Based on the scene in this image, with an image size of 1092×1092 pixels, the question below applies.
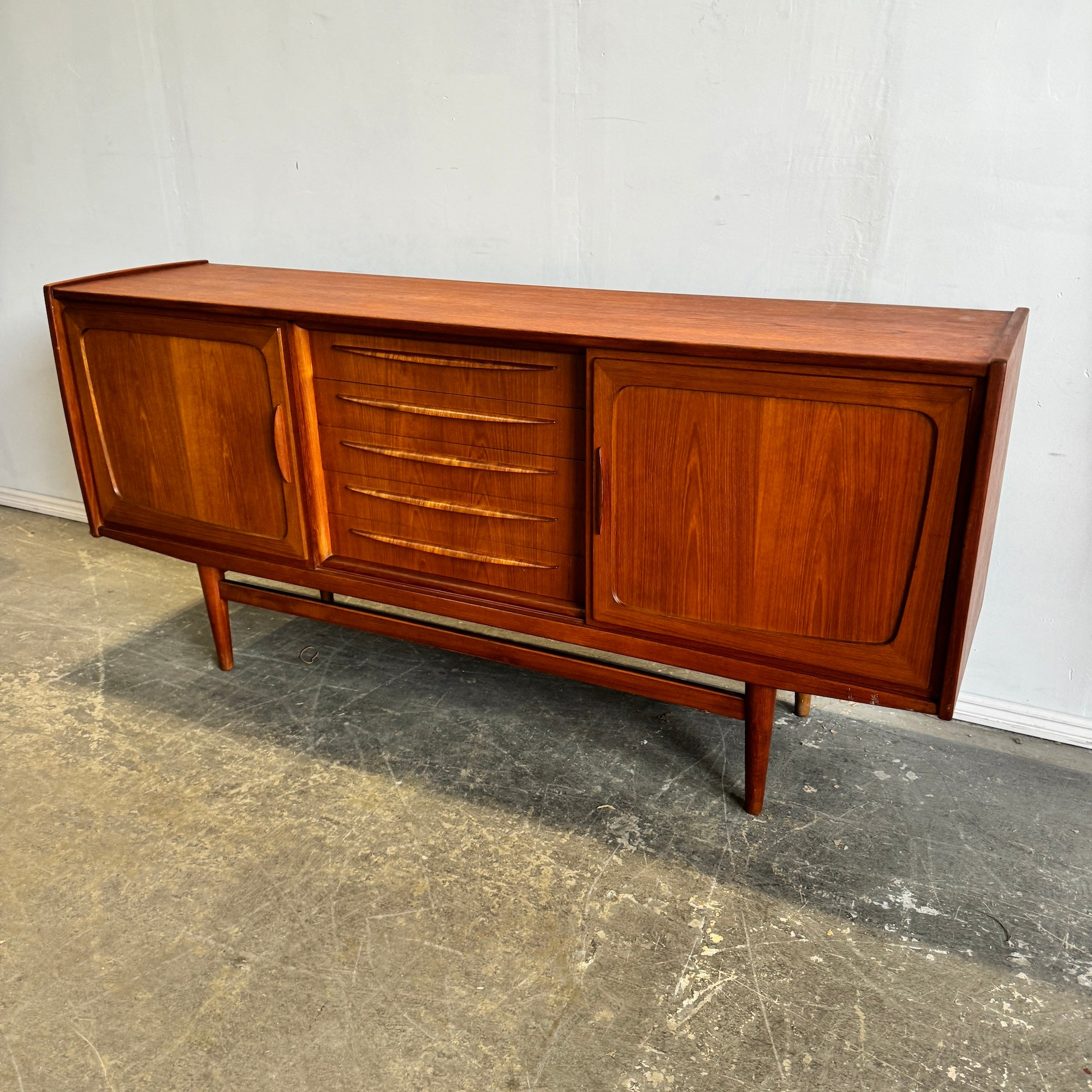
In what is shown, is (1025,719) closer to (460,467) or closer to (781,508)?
(781,508)

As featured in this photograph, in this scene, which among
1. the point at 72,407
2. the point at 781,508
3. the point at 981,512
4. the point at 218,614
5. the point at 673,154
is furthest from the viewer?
the point at 218,614

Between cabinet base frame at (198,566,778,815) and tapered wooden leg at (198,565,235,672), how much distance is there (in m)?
0.04

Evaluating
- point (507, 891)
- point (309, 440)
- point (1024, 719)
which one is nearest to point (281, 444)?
point (309, 440)

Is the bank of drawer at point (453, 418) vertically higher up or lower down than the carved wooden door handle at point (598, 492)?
higher up

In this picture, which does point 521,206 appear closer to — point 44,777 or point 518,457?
point 518,457

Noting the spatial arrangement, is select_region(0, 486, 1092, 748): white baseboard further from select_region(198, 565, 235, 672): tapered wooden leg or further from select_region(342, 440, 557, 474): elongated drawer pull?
select_region(198, 565, 235, 672): tapered wooden leg

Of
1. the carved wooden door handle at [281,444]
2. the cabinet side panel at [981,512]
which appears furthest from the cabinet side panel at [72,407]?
the cabinet side panel at [981,512]

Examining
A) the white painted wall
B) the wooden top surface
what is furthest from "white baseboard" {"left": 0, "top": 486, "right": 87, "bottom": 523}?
the wooden top surface

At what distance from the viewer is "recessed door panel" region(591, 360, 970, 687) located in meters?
1.47

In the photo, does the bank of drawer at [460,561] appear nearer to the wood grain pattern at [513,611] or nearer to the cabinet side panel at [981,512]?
the wood grain pattern at [513,611]

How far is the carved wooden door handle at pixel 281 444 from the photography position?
1979 millimetres

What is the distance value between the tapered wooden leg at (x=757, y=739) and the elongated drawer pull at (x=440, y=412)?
61 centimetres

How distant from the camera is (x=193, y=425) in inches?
83.1

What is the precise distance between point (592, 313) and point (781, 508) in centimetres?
53
